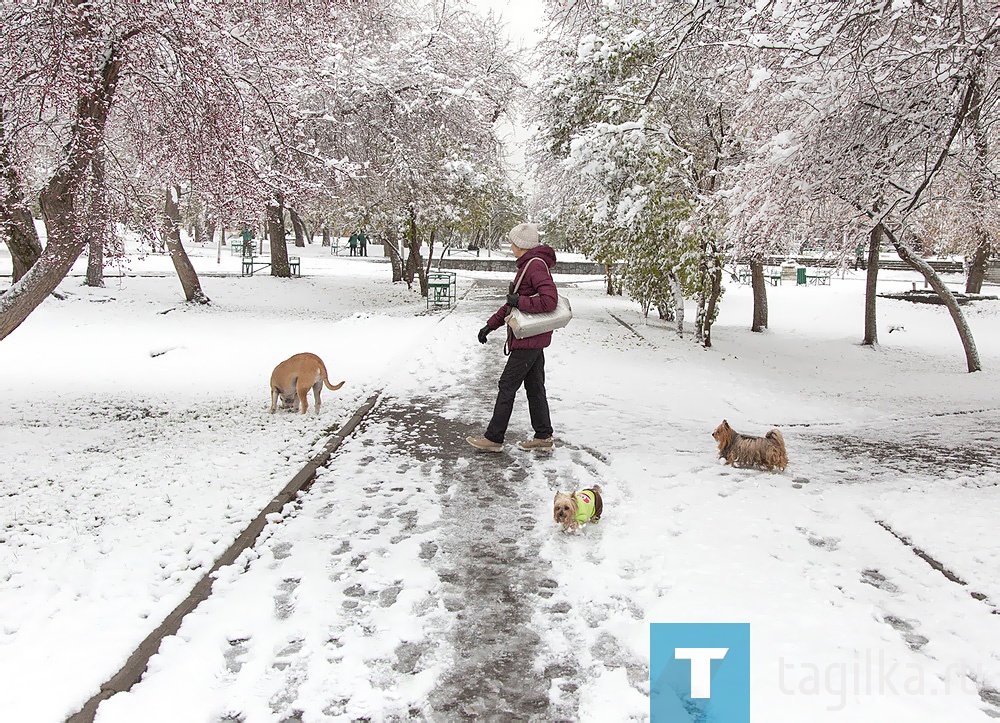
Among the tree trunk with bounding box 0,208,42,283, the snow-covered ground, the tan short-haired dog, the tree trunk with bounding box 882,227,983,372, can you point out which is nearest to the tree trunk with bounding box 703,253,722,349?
the tree trunk with bounding box 882,227,983,372

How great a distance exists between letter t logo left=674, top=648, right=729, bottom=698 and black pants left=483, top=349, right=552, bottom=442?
329cm

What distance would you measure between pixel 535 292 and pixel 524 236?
52 cm

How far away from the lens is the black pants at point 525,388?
6.46m

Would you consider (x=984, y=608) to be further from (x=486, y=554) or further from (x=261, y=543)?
(x=261, y=543)

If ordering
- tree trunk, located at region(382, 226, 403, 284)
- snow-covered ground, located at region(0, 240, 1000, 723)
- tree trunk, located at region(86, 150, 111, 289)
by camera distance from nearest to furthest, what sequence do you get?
snow-covered ground, located at region(0, 240, 1000, 723), tree trunk, located at region(86, 150, 111, 289), tree trunk, located at region(382, 226, 403, 284)

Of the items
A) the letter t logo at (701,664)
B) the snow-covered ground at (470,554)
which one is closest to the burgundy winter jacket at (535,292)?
the snow-covered ground at (470,554)

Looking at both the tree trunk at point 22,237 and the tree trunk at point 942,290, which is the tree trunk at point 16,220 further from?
the tree trunk at point 942,290

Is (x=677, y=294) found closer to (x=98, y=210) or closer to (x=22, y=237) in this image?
(x=98, y=210)

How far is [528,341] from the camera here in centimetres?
640

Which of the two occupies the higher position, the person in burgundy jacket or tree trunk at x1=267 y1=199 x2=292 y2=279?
tree trunk at x1=267 y1=199 x2=292 y2=279

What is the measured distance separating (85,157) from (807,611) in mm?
7545

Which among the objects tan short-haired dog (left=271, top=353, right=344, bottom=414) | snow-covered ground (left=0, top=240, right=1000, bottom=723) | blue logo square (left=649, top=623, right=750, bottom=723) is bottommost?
blue logo square (left=649, top=623, right=750, bottom=723)

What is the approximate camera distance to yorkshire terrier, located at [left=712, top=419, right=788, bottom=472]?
245 inches

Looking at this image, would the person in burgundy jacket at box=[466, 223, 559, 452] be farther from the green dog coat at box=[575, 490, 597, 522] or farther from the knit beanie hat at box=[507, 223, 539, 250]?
the green dog coat at box=[575, 490, 597, 522]
